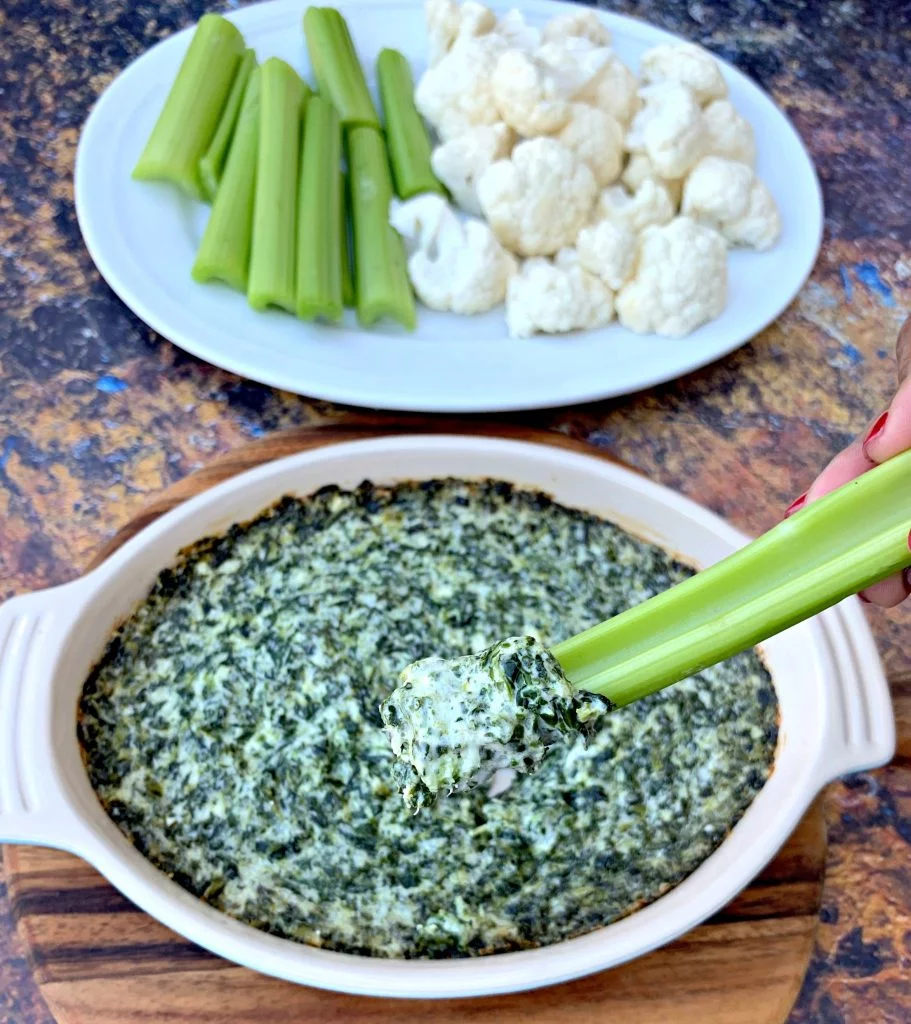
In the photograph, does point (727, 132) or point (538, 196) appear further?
point (727, 132)

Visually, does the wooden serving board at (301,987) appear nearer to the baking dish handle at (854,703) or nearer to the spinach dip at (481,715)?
the baking dish handle at (854,703)

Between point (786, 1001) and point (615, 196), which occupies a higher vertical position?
point (615, 196)

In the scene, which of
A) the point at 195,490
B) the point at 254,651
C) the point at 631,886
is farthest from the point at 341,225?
the point at 631,886

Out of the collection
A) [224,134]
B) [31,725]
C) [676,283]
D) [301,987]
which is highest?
[224,134]

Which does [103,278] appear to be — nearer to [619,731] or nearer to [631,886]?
[619,731]

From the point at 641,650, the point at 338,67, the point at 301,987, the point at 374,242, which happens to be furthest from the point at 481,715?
the point at 338,67

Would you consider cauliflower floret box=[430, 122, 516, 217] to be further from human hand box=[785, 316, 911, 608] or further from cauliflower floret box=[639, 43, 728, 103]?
human hand box=[785, 316, 911, 608]

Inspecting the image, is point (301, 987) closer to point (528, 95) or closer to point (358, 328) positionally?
point (358, 328)
